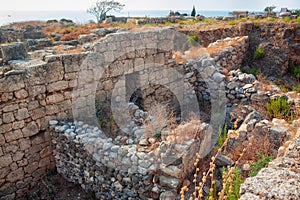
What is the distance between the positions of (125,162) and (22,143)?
2426 mm

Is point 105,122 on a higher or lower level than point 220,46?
lower

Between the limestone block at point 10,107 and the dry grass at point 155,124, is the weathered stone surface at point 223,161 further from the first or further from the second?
the limestone block at point 10,107

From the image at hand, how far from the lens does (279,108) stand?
6.41 m

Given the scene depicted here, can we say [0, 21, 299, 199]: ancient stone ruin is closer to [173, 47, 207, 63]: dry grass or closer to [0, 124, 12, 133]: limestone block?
[0, 124, 12, 133]: limestone block

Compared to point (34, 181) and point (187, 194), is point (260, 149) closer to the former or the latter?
point (187, 194)

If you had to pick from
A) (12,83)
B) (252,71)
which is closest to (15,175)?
(12,83)

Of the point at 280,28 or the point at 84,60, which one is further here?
the point at 280,28

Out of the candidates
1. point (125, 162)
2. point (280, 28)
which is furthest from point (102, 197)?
point (280, 28)

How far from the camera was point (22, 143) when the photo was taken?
534cm

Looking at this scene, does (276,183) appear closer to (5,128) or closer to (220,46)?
(5,128)

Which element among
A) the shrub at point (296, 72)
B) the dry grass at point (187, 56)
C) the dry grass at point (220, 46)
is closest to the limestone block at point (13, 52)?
the dry grass at point (187, 56)

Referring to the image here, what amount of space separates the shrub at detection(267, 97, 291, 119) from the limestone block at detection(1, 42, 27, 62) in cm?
613

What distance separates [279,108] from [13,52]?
647cm

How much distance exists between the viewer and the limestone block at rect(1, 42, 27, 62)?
562cm
